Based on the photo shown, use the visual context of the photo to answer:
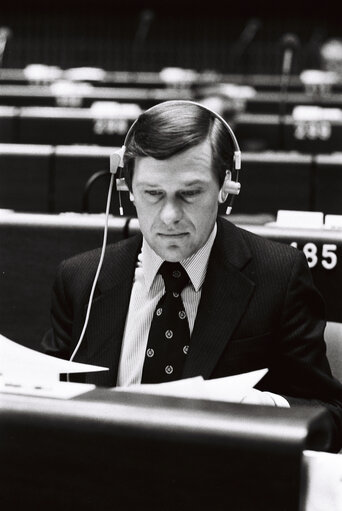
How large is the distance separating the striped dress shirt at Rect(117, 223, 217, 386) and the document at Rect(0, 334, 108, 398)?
0.41 metres

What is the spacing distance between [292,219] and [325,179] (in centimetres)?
186

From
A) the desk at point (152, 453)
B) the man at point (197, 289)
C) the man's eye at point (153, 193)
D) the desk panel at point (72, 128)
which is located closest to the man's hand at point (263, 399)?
the man at point (197, 289)

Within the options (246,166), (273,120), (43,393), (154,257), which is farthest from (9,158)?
(43,393)

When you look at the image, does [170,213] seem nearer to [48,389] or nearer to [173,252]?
[173,252]

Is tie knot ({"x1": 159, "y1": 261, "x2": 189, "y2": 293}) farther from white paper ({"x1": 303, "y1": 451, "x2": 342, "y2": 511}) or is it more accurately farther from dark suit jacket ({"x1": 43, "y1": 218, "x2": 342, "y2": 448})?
white paper ({"x1": 303, "y1": 451, "x2": 342, "y2": 511})

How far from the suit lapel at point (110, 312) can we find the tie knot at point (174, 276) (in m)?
0.09

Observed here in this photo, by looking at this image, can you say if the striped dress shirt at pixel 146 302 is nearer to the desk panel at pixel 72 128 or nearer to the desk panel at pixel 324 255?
the desk panel at pixel 324 255

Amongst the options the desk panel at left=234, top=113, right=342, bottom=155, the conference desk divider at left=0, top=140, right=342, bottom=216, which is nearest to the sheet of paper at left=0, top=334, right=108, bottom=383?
the conference desk divider at left=0, top=140, right=342, bottom=216

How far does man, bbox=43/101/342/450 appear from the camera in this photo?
4.58 feet

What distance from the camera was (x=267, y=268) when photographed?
1584 millimetres

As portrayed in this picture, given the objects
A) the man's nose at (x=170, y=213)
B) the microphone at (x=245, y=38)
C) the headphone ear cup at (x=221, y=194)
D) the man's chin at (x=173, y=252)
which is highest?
the microphone at (x=245, y=38)

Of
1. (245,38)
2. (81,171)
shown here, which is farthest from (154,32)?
(81,171)

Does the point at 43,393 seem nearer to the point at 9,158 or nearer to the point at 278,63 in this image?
the point at 9,158

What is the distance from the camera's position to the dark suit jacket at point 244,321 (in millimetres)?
1486
